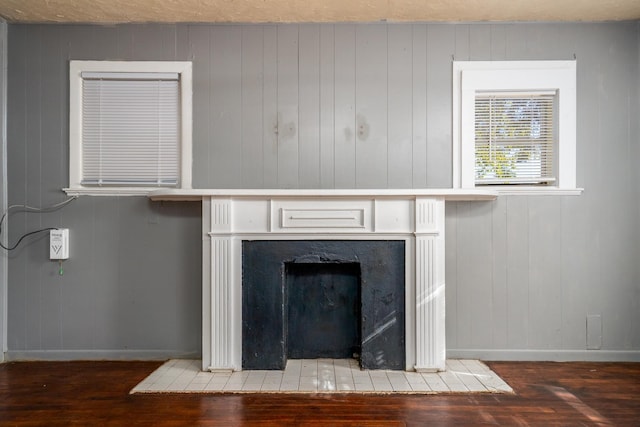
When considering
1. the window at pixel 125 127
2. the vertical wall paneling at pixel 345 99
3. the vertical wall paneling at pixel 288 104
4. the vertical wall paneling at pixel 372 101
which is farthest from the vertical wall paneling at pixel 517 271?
the window at pixel 125 127

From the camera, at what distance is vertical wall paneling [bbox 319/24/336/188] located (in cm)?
323

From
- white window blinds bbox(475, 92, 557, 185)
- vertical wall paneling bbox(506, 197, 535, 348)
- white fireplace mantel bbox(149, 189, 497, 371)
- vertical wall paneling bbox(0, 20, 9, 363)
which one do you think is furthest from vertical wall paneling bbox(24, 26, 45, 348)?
vertical wall paneling bbox(506, 197, 535, 348)

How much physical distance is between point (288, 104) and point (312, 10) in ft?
2.22

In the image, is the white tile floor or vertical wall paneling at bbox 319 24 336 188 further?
vertical wall paneling at bbox 319 24 336 188

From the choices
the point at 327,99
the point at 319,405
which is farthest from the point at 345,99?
the point at 319,405

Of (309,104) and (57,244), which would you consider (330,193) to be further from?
(57,244)

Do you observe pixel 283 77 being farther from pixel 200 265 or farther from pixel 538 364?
pixel 538 364

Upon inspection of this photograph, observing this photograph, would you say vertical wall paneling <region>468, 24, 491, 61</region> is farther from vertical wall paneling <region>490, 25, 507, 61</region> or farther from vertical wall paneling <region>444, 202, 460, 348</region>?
Answer: vertical wall paneling <region>444, 202, 460, 348</region>

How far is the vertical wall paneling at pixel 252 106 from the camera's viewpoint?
10.6 feet

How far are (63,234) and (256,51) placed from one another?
78.8 inches

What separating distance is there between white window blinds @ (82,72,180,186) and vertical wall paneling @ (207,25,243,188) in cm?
29

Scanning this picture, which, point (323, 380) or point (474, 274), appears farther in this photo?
point (474, 274)

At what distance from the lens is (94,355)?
10.6 ft

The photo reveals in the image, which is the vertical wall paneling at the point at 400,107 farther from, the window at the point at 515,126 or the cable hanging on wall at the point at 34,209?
the cable hanging on wall at the point at 34,209
